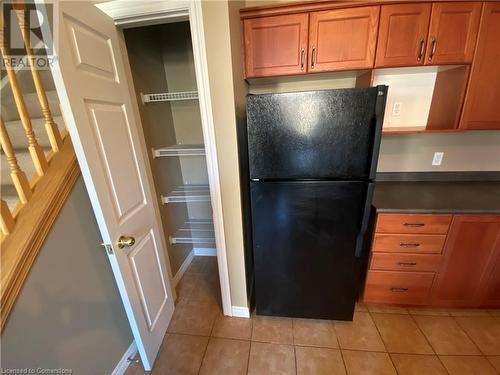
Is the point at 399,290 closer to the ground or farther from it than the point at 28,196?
closer to the ground

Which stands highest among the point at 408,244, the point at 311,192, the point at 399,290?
the point at 311,192

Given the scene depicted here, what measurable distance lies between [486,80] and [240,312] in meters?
2.41

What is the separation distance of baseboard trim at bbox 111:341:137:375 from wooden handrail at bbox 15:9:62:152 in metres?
1.32

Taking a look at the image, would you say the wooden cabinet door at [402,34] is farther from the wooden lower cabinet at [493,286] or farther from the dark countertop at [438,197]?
the wooden lower cabinet at [493,286]

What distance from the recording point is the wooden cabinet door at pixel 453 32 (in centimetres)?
132

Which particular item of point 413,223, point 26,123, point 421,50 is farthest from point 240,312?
point 421,50

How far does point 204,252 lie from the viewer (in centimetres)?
249

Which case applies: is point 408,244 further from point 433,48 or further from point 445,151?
point 433,48

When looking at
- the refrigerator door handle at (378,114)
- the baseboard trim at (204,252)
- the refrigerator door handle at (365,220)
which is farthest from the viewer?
the baseboard trim at (204,252)

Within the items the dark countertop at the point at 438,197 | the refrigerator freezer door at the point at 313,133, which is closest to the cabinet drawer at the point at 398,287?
the dark countertop at the point at 438,197

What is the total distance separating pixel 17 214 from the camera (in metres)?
0.85

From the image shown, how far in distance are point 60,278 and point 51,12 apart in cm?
108

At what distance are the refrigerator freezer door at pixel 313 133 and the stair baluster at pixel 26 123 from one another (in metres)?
0.96

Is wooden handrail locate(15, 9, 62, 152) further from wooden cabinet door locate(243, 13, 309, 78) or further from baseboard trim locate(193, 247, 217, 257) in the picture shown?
baseboard trim locate(193, 247, 217, 257)
